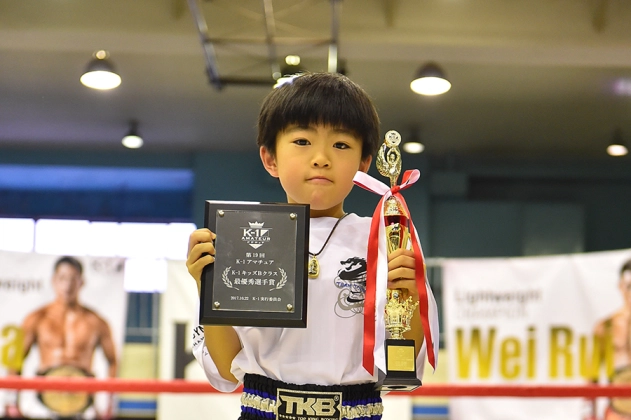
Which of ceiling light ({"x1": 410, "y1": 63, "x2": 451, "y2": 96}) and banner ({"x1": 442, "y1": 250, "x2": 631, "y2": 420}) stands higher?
ceiling light ({"x1": 410, "y1": 63, "x2": 451, "y2": 96})

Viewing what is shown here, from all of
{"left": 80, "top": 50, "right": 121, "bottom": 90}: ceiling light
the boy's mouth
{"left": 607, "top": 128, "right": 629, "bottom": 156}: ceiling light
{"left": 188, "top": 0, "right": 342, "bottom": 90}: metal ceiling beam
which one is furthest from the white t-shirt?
{"left": 607, "top": 128, "right": 629, "bottom": 156}: ceiling light

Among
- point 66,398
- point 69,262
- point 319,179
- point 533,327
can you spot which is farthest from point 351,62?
point 319,179

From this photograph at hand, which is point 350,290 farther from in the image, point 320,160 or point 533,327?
point 533,327

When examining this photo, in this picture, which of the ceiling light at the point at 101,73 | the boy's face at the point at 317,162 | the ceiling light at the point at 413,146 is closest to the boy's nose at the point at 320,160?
the boy's face at the point at 317,162

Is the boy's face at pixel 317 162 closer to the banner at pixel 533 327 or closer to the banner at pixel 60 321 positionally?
the banner at pixel 533 327

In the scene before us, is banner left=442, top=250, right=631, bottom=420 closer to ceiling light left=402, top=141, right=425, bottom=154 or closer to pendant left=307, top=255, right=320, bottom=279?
ceiling light left=402, top=141, right=425, bottom=154

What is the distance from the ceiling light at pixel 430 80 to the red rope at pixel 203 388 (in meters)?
2.21

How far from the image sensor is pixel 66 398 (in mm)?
5203

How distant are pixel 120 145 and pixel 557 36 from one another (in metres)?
4.91

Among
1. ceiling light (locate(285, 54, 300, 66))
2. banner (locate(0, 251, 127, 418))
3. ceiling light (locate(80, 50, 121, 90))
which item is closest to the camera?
ceiling light (locate(80, 50, 121, 90))

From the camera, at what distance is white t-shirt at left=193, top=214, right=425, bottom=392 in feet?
4.10

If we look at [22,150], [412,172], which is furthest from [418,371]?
[22,150]

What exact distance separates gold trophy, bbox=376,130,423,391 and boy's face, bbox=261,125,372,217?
0.06 m

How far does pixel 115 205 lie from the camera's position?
9.55 m
